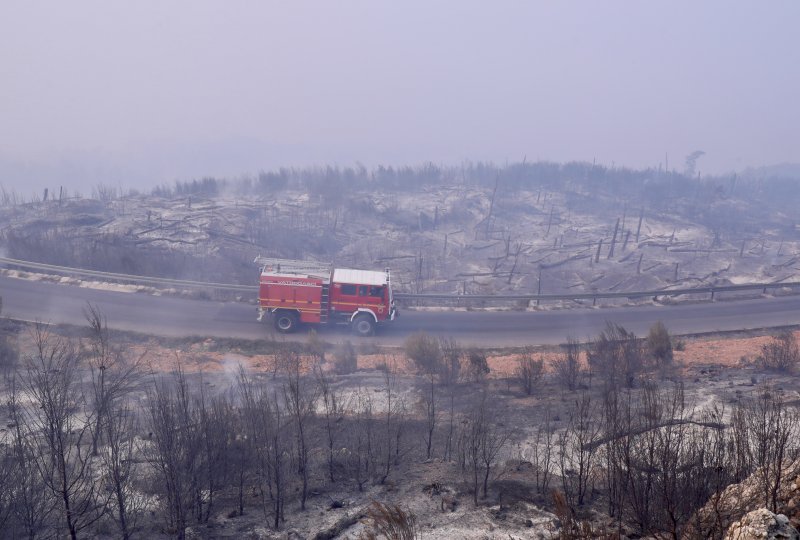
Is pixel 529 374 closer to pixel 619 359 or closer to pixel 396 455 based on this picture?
pixel 619 359

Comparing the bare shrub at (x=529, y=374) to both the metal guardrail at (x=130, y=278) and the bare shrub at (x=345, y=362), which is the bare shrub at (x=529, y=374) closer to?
the bare shrub at (x=345, y=362)

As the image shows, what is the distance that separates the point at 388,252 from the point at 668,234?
30.1m

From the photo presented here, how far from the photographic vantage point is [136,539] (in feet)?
35.9

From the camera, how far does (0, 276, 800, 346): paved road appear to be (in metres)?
27.1

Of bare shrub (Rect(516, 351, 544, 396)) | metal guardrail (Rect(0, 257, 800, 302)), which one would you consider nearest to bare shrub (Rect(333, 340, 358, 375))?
bare shrub (Rect(516, 351, 544, 396))

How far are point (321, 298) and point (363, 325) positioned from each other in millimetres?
2338

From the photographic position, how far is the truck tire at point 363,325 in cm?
2759

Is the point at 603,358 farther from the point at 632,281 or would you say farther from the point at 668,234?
the point at 668,234

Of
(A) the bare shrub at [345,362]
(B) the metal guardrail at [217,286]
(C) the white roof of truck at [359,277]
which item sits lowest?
(A) the bare shrub at [345,362]

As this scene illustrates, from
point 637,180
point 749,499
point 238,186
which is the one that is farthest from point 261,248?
point 637,180

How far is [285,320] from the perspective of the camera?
27.5 meters

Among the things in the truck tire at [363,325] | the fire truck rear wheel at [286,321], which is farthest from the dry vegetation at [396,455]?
the truck tire at [363,325]

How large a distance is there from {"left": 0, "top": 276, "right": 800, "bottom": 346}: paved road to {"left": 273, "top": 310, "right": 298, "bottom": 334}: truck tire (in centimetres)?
70

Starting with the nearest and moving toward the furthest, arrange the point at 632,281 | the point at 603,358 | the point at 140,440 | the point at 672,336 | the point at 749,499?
Answer: the point at 749,499
the point at 140,440
the point at 603,358
the point at 672,336
the point at 632,281
